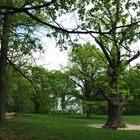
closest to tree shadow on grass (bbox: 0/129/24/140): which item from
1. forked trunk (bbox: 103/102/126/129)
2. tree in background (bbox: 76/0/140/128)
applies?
tree in background (bbox: 76/0/140/128)

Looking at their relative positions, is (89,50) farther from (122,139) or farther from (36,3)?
(36,3)

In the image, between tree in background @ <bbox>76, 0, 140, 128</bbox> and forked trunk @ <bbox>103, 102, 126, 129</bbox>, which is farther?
forked trunk @ <bbox>103, 102, 126, 129</bbox>

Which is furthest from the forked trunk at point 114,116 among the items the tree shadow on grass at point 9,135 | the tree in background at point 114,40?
the tree shadow on grass at point 9,135

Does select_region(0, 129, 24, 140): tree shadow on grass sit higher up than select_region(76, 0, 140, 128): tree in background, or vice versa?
select_region(76, 0, 140, 128): tree in background

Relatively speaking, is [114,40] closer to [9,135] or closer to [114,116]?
[9,135]

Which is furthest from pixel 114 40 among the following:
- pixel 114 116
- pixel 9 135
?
pixel 114 116

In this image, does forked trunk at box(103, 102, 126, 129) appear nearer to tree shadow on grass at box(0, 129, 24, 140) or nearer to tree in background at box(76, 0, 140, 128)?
tree in background at box(76, 0, 140, 128)

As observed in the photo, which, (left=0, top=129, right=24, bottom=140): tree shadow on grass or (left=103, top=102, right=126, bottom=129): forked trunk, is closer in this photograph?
(left=0, top=129, right=24, bottom=140): tree shadow on grass

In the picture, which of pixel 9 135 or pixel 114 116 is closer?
pixel 9 135

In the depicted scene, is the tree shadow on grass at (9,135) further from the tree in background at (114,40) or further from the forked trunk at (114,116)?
the forked trunk at (114,116)

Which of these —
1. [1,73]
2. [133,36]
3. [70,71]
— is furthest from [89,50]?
[133,36]

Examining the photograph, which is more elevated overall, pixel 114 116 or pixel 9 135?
pixel 114 116

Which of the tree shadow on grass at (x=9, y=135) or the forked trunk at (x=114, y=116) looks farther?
the forked trunk at (x=114, y=116)

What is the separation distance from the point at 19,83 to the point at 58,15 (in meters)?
18.8
